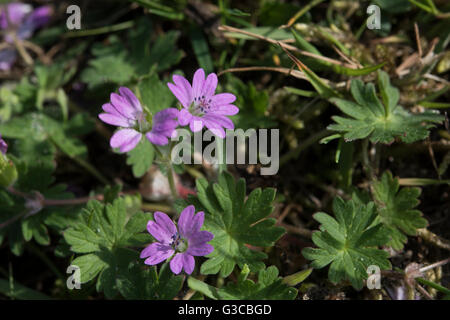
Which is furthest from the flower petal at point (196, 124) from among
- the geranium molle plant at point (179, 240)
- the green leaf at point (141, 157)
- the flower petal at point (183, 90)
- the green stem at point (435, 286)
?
the green stem at point (435, 286)

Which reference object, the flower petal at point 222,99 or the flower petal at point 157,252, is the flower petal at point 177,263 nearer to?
the flower petal at point 157,252

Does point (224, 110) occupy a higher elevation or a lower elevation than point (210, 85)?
lower

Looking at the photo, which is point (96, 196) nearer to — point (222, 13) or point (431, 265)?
point (222, 13)

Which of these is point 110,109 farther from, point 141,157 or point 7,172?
point 7,172

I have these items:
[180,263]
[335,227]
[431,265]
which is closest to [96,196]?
[180,263]

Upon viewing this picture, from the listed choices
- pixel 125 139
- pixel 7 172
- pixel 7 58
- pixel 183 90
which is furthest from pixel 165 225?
pixel 7 58

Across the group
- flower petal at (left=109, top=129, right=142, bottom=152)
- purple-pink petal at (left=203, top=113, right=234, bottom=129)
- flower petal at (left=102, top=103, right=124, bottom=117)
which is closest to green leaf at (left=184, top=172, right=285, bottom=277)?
purple-pink petal at (left=203, top=113, right=234, bottom=129)
